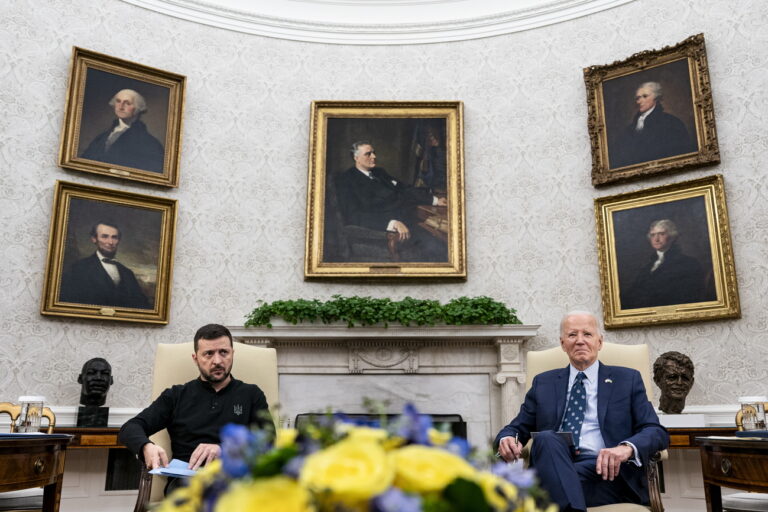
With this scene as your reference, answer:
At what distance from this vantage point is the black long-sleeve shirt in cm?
333

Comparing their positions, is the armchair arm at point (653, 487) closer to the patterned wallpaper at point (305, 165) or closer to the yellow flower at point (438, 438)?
the yellow flower at point (438, 438)

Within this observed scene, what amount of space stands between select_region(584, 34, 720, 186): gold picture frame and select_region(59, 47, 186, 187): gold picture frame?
437 cm

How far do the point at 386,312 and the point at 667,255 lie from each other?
2676mm

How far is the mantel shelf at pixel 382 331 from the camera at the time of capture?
19.5 feet

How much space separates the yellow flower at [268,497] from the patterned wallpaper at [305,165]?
5.57 meters

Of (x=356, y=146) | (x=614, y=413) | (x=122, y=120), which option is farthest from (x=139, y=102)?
(x=614, y=413)

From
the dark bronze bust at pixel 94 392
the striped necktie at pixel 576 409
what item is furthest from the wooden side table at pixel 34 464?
the striped necktie at pixel 576 409

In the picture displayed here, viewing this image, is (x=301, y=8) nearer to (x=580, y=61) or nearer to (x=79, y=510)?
(x=580, y=61)

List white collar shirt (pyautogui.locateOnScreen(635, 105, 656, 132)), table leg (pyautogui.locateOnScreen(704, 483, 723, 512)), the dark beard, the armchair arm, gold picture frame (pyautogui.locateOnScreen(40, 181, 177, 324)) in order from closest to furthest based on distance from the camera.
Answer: the armchair arm, table leg (pyautogui.locateOnScreen(704, 483, 723, 512)), the dark beard, gold picture frame (pyautogui.locateOnScreen(40, 181, 177, 324)), white collar shirt (pyautogui.locateOnScreen(635, 105, 656, 132))

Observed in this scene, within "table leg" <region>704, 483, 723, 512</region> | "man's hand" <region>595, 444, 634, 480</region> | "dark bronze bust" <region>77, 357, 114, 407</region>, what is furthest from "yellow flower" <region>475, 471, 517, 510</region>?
"dark bronze bust" <region>77, 357, 114, 407</region>

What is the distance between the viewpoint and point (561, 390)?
11.4 feet

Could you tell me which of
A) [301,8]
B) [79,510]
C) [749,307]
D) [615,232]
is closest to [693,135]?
[615,232]

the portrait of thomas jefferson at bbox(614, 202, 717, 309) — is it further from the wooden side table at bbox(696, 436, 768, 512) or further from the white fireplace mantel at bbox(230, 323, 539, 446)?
the wooden side table at bbox(696, 436, 768, 512)

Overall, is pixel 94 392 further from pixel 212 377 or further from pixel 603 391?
pixel 603 391
